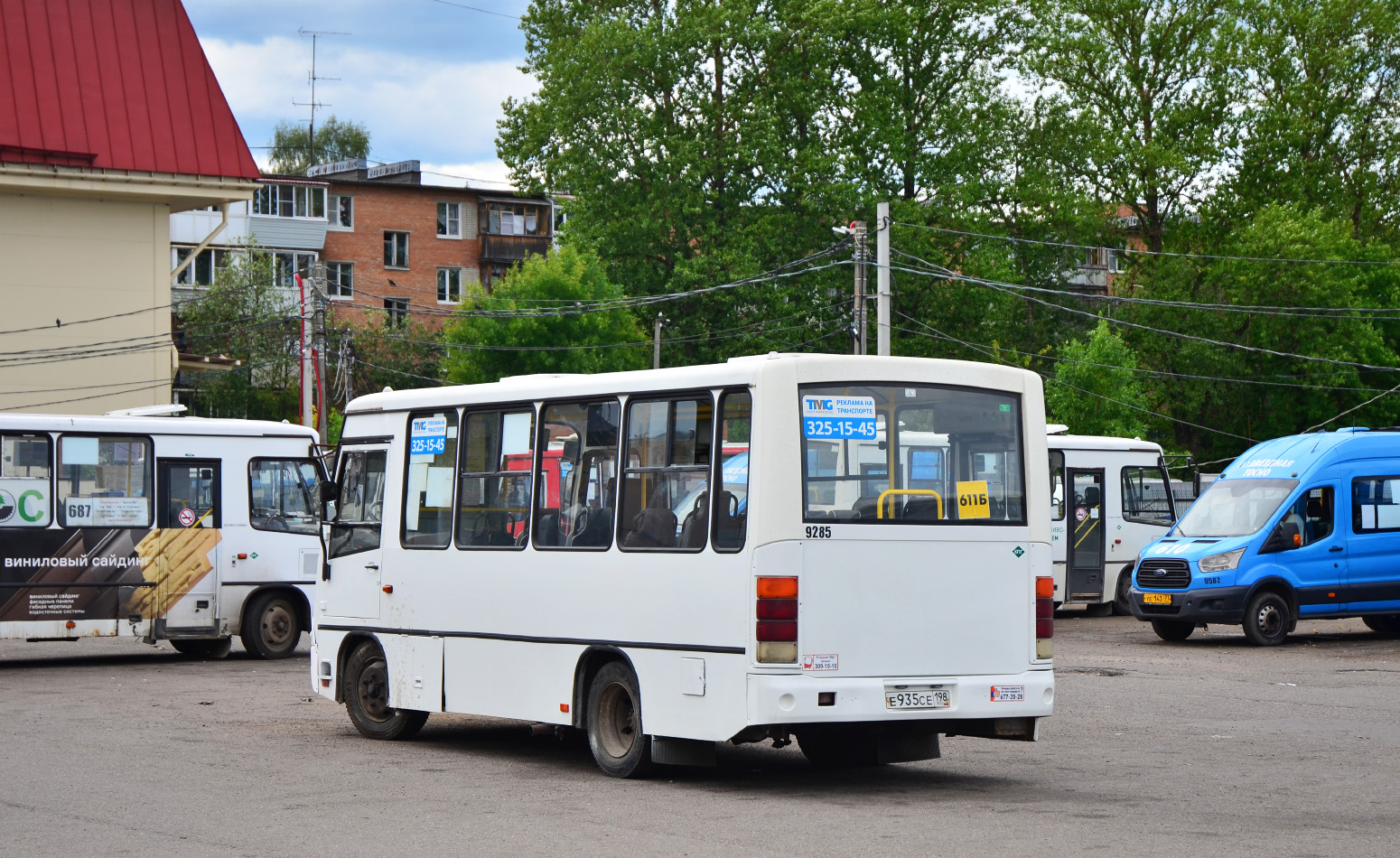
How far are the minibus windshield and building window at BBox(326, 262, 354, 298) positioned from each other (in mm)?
55225

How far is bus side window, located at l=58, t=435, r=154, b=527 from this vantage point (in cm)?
2078

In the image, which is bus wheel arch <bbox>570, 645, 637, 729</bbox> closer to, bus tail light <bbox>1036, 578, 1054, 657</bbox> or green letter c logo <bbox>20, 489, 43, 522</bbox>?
bus tail light <bbox>1036, 578, 1054, 657</bbox>

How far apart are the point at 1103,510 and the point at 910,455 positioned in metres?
20.3

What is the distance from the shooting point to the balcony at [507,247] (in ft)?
256

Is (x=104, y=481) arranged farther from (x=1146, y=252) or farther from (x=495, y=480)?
(x=1146, y=252)

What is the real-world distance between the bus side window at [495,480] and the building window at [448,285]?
6611cm

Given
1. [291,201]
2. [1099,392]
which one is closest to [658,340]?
[1099,392]

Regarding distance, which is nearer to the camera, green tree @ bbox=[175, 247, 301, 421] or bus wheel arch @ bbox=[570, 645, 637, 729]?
bus wheel arch @ bbox=[570, 645, 637, 729]

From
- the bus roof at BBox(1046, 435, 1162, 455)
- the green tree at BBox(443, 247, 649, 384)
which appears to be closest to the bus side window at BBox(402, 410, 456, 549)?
the bus roof at BBox(1046, 435, 1162, 455)

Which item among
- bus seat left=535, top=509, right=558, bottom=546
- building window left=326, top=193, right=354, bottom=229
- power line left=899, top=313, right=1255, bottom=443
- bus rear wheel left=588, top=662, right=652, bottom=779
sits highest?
building window left=326, top=193, right=354, bottom=229

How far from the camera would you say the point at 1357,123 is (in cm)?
5488

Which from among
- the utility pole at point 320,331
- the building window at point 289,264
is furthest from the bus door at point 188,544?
the building window at point 289,264

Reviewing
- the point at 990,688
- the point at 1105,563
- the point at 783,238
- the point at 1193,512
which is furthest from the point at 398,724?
the point at 783,238

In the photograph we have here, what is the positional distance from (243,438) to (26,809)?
498 inches
